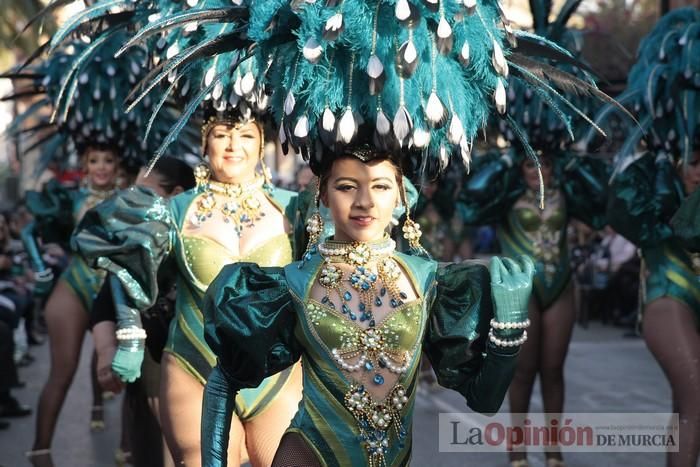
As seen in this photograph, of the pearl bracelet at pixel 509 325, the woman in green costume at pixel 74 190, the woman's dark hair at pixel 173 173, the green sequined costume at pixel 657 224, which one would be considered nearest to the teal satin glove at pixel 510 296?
the pearl bracelet at pixel 509 325

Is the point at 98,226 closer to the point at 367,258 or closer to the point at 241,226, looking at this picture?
the point at 241,226

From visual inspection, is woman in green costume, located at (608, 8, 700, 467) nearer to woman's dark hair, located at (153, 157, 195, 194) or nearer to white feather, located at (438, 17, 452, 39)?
woman's dark hair, located at (153, 157, 195, 194)

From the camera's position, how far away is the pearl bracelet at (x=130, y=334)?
4.38m

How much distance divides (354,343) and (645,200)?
2.79 meters

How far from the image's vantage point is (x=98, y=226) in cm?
459

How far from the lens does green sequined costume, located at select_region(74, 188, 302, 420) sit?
13.6 feet

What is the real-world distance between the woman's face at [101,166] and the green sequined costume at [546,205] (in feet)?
7.62

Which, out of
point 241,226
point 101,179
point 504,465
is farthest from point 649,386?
point 241,226

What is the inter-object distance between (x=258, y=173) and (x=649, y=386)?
5659mm

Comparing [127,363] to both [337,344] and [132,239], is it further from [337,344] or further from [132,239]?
[337,344]

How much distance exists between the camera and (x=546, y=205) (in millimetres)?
6426

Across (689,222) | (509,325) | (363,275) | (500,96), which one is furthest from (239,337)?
(689,222)

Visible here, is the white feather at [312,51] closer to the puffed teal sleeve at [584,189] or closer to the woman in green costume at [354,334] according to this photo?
the woman in green costume at [354,334]

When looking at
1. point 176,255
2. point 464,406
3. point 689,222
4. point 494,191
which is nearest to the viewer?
point 176,255
